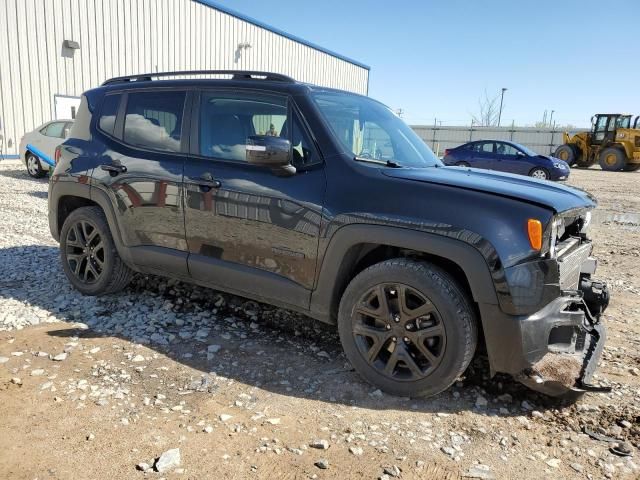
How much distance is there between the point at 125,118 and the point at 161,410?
8.41 ft

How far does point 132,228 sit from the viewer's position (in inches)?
162

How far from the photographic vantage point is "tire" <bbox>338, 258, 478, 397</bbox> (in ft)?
9.21

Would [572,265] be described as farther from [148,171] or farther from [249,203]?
[148,171]

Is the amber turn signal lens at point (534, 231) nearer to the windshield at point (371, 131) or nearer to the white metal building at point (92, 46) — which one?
the windshield at point (371, 131)

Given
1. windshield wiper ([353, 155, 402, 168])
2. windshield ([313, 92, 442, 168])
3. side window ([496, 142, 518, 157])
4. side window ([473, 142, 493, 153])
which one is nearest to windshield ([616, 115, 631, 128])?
side window ([496, 142, 518, 157])

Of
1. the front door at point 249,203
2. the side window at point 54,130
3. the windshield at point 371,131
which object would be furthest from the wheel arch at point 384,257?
the side window at point 54,130

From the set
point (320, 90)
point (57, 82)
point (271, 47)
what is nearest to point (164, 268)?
point (320, 90)

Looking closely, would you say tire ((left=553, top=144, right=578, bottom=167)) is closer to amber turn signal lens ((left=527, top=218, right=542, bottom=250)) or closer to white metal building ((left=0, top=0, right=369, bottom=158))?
white metal building ((left=0, top=0, right=369, bottom=158))

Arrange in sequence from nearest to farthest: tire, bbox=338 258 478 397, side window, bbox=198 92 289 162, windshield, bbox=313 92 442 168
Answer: tire, bbox=338 258 478 397 < windshield, bbox=313 92 442 168 < side window, bbox=198 92 289 162

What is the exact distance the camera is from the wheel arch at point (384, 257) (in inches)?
106

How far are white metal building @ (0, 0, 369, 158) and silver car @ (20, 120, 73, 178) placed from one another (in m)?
3.61

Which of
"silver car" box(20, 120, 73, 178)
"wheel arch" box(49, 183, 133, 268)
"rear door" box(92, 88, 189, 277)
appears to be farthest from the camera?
"silver car" box(20, 120, 73, 178)

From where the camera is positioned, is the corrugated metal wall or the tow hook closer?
the tow hook

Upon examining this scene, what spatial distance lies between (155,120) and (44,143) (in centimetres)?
983
